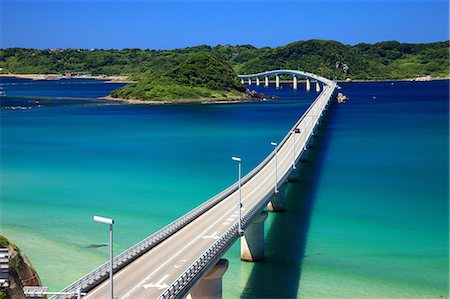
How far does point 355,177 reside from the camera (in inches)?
2425

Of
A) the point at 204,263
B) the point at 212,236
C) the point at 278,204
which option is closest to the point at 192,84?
the point at 278,204

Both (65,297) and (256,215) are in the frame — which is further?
(256,215)

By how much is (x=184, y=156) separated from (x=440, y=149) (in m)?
32.9

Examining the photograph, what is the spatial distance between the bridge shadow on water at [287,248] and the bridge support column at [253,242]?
51 cm

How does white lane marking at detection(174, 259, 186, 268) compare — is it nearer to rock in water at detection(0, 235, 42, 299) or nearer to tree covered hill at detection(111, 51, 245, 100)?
rock in water at detection(0, 235, 42, 299)

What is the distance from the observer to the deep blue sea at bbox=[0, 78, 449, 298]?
33.8 metres

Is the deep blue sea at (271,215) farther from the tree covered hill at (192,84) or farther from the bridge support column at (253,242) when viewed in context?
the tree covered hill at (192,84)

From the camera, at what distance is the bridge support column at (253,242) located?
114 ft

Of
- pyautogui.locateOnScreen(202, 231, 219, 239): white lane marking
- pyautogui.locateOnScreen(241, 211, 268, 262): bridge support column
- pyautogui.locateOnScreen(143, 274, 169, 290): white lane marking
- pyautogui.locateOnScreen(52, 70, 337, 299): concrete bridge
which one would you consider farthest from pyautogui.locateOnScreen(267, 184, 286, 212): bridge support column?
pyautogui.locateOnScreen(143, 274, 169, 290): white lane marking

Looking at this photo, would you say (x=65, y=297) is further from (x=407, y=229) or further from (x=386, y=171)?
(x=386, y=171)

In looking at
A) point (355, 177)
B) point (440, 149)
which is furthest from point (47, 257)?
point (440, 149)

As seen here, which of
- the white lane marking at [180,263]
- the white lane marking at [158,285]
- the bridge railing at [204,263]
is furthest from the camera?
the white lane marking at [180,263]

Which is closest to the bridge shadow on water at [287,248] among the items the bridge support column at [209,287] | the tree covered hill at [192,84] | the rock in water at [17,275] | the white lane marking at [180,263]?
the bridge support column at [209,287]

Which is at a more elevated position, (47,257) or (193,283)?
(193,283)
